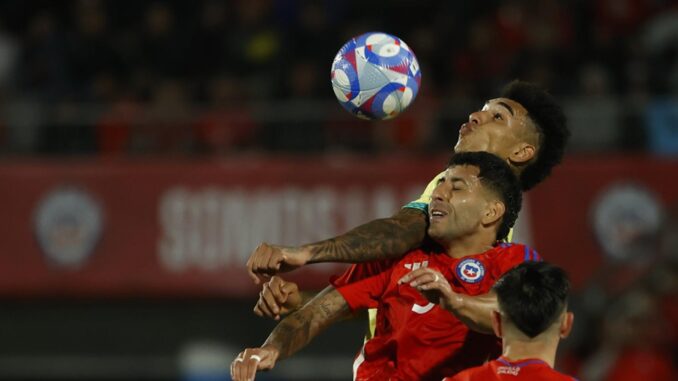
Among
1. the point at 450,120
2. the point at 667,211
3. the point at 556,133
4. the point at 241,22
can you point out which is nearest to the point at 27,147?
the point at 241,22

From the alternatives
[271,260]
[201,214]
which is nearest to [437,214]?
[271,260]

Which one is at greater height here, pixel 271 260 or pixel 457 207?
pixel 457 207

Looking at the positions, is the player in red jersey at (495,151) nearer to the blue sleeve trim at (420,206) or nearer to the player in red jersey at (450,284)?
the blue sleeve trim at (420,206)

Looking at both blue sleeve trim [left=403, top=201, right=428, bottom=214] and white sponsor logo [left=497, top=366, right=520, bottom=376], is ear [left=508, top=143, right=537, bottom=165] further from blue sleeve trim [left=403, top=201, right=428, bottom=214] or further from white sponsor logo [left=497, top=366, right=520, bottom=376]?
white sponsor logo [left=497, top=366, right=520, bottom=376]

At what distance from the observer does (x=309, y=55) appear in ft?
44.0

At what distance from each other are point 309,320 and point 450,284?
0.65 meters

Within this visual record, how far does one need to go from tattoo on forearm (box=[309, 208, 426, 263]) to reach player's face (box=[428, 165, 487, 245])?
10cm

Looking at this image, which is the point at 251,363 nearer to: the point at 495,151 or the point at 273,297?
the point at 273,297

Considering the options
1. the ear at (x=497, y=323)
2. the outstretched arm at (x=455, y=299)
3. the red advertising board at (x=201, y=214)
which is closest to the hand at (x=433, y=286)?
the outstretched arm at (x=455, y=299)

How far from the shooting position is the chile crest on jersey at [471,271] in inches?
213

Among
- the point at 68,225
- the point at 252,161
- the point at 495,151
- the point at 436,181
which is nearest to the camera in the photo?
the point at 436,181

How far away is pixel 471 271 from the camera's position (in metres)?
5.42

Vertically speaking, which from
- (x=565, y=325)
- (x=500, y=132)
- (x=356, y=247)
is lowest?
(x=565, y=325)

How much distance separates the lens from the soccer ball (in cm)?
598
